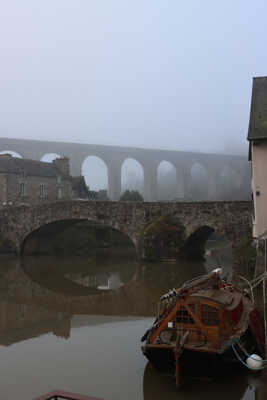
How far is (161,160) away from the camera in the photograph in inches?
2251

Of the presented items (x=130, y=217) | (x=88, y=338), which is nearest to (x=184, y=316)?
(x=88, y=338)

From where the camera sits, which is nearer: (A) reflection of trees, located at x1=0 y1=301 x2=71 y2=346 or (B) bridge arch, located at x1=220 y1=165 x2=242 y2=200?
(A) reflection of trees, located at x1=0 y1=301 x2=71 y2=346

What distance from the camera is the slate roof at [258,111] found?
43.1ft

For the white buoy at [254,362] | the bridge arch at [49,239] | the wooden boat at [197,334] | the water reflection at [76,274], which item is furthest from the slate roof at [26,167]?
the white buoy at [254,362]

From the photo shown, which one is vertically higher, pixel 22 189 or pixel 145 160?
pixel 145 160

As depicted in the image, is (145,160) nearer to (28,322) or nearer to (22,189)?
(22,189)

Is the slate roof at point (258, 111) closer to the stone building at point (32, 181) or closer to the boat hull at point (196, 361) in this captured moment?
the boat hull at point (196, 361)

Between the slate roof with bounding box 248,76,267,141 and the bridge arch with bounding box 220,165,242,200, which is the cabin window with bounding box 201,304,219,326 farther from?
the bridge arch with bounding box 220,165,242,200

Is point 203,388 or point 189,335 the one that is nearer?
point 203,388

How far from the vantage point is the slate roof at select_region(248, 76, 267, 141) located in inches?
517

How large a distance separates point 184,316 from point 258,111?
9149mm

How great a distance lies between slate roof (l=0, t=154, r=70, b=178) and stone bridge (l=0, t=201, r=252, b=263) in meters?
4.57

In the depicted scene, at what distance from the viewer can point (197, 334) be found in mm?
6512

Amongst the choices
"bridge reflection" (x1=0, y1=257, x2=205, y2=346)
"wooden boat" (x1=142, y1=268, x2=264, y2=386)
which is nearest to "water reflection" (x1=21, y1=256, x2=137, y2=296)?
"bridge reflection" (x1=0, y1=257, x2=205, y2=346)
